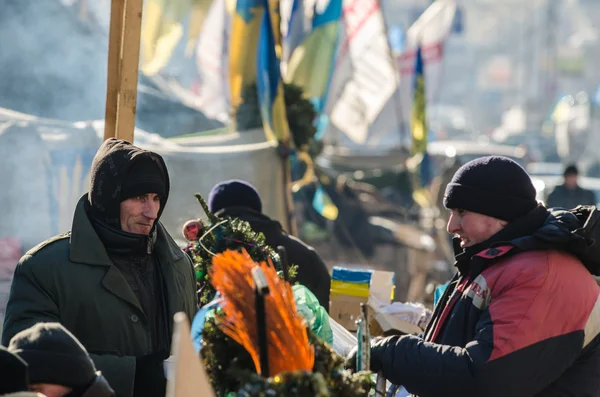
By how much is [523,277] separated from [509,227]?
0.20m

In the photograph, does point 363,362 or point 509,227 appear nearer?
point 363,362

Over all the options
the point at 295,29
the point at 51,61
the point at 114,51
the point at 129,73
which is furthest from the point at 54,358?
the point at 295,29

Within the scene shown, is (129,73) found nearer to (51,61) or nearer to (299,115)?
(51,61)

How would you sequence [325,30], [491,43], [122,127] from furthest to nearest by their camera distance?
1. [491,43]
2. [325,30]
3. [122,127]

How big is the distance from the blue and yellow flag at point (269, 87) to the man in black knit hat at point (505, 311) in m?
5.15

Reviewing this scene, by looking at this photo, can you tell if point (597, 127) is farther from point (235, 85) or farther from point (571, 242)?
point (571, 242)

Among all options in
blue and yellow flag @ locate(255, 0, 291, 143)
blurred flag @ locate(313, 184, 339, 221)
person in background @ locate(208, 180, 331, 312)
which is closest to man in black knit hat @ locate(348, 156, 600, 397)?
person in background @ locate(208, 180, 331, 312)

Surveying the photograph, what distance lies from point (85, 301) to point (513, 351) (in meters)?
1.27

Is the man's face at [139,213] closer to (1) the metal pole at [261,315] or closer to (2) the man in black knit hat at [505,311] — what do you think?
(2) the man in black knit hat at [505,311]

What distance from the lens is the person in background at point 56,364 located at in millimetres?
2252

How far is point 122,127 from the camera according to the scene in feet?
12.6

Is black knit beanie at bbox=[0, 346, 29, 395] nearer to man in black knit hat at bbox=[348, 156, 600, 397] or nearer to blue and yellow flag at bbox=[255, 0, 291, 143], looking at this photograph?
man in black knit hat at bbox=[348, 156, 600, 397]

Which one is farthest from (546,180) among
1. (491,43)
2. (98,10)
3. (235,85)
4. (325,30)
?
(491,43)

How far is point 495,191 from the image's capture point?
295cm
